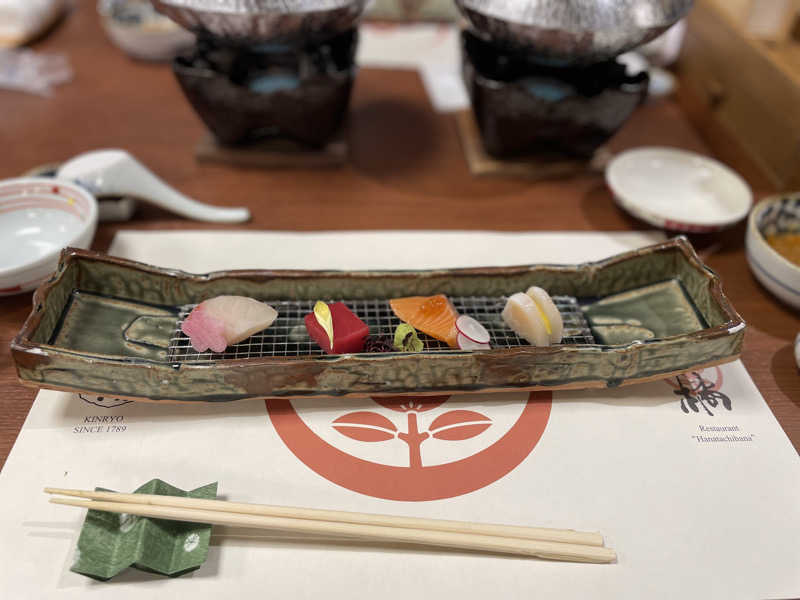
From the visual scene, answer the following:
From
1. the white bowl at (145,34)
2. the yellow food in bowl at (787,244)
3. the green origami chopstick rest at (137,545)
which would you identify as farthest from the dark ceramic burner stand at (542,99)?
the green origami chopstick rest at (137,545)

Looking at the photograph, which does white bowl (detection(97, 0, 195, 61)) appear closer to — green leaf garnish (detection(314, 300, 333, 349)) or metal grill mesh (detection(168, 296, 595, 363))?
metal grill mesh (detection(168, 296, 595, 363))

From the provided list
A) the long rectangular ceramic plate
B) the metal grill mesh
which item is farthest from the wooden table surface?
the metal grill mesh

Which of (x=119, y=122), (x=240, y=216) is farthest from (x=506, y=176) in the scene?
(x=119, y=122)

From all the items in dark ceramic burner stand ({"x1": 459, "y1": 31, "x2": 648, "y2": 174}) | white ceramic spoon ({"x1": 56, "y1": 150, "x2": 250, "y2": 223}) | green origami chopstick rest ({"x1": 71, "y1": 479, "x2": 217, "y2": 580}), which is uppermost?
dark ceramic burner stand ({"x1": 459, "y1": 31, "x2": 648, "y2": 174})

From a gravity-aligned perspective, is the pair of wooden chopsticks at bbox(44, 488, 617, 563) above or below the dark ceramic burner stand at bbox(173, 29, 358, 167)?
below

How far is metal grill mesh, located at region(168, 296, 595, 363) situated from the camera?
0.99 meters

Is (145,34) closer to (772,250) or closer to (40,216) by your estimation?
(40,216)

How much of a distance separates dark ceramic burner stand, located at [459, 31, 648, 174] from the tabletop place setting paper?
0.65 meters

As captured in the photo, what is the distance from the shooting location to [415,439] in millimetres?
936

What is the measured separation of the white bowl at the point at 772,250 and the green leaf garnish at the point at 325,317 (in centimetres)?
84

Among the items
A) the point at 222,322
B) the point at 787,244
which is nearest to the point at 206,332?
the point at 222,322

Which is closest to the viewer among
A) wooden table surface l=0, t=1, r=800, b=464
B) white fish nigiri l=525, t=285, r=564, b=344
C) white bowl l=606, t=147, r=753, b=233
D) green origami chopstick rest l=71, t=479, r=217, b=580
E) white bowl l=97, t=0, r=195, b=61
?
green origami chopstick rest l=71, t=479, r=217, b=580

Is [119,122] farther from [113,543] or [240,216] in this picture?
[113,543]

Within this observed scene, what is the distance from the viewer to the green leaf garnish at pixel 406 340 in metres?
0.97
